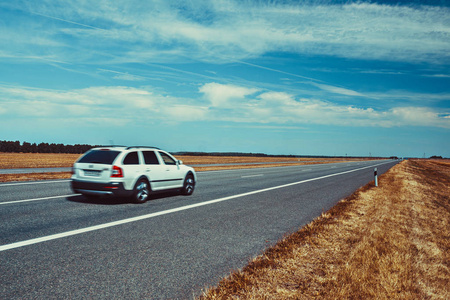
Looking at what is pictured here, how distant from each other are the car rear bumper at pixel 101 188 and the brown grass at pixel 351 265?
509 centimetres

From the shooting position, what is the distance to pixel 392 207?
10.0m

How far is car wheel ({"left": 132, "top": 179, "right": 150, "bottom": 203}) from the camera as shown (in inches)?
379

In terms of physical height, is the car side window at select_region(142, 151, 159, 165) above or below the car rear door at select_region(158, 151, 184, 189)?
above

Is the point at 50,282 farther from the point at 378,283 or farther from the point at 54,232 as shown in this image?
the point at 378,283

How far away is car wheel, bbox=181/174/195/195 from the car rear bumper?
254cm

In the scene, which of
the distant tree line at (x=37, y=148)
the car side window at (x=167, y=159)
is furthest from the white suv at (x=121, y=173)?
the distant tree line at (x=37, y=148)

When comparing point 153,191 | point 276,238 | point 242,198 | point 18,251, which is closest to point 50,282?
point 18,251

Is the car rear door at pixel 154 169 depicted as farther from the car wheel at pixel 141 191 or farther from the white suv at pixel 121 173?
the car wheel at pixel 141 191

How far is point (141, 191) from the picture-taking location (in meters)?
9.79

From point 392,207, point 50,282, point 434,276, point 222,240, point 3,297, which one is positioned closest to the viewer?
point 3,297

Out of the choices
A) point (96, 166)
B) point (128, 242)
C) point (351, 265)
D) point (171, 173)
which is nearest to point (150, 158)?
point (171, 173)

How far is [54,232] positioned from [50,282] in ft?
8.16

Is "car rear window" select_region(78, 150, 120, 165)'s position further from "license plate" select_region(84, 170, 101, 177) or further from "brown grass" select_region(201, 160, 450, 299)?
"brown grass" select_region(201, 160, 450, 299)

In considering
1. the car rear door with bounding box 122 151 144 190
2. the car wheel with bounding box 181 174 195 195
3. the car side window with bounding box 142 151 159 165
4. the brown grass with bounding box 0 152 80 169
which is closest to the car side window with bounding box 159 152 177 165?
the car side window with bounding box 142 151 159 165
